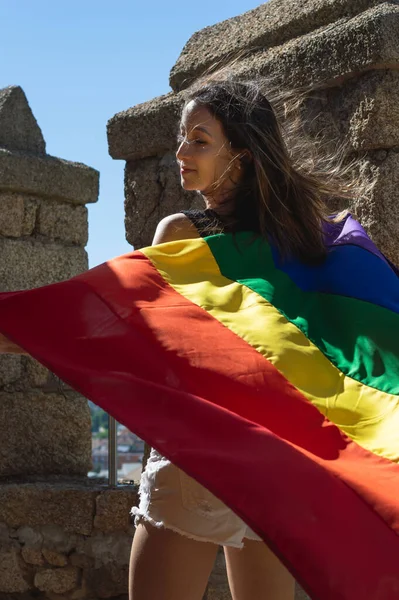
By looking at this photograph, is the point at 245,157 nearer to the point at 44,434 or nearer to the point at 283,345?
the point at 283,345

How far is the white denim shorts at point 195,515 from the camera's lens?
2.33m

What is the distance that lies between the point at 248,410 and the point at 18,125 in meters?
3.18

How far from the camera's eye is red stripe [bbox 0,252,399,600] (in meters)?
2.01

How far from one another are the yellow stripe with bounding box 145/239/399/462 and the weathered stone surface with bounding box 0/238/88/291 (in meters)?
2.38

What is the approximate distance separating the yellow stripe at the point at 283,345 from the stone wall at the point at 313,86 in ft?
2.85

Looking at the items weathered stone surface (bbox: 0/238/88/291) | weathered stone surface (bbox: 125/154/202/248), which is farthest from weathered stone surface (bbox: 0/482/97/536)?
weathered stone surface (bbox: 125/154/202/248)

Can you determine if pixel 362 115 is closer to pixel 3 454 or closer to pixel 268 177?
pixel 268 177

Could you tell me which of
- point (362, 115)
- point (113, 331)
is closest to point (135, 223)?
point (362, 115)

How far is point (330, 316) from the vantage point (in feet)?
→ 8.54

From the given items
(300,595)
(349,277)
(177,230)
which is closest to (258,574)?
(349,277)

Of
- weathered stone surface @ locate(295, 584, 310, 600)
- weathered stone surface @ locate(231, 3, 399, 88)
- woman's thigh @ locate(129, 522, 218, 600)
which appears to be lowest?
weathered stone surface @ locate(295, 584, 310, 600)

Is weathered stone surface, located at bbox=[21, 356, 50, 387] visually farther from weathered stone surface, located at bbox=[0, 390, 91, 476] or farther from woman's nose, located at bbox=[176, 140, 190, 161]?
woman's nose, located at bbox=[176, 140, 190, 161]

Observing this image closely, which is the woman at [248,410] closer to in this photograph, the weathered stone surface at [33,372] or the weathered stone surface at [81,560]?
the weathered stone surface at [81,560]

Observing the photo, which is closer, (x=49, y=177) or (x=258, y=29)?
(x=258, y=29)
